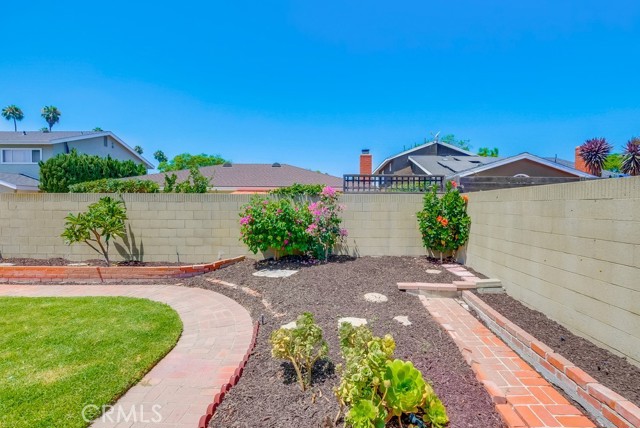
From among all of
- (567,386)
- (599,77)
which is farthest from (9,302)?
(599,77)

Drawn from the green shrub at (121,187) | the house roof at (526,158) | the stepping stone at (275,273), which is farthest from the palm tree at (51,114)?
the house roof at (526,158)

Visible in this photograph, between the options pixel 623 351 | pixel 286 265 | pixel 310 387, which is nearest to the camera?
pixel 310 387

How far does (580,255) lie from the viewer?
11.4 ft

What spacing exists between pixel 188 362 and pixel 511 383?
3.08 meters

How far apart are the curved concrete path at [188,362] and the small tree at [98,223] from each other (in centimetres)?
145

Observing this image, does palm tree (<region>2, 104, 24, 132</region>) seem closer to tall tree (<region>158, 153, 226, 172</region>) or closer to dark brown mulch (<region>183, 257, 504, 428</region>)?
tall tree (<region>158, 153, 226, 172</region>)

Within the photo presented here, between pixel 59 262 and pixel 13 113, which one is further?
pixel 13 113

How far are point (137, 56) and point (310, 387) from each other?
12.4m

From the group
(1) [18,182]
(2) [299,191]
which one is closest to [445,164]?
(2) [299,191]

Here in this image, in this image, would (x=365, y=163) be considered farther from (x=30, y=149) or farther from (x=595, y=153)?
(x=30, y=149)

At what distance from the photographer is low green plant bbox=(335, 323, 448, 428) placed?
70.0 inches

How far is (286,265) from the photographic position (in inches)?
281

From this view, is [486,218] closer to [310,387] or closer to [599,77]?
[310,387]

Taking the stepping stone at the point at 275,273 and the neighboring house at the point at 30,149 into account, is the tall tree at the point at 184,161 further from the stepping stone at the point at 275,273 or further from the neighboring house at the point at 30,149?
the stepping stone at the point at 275,273
